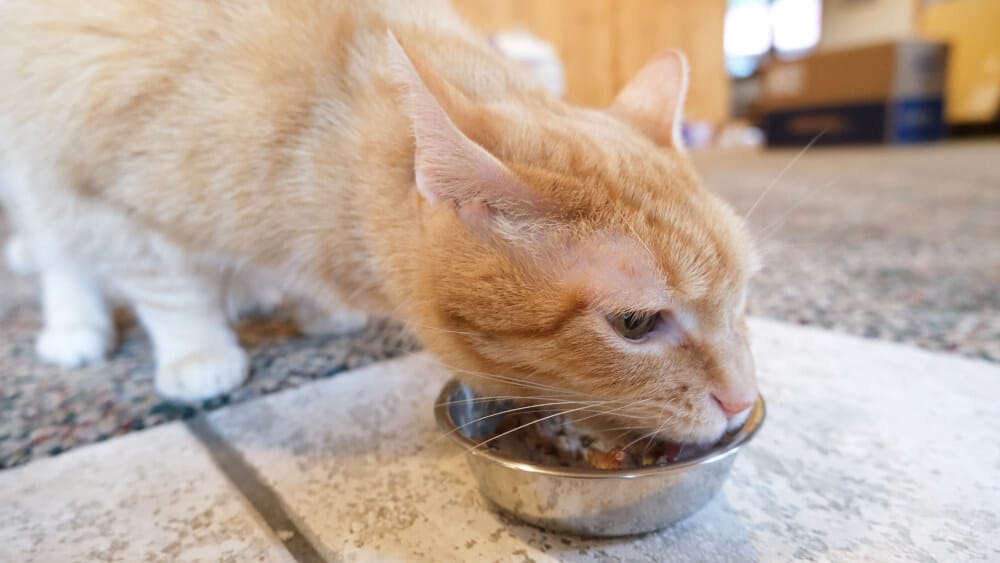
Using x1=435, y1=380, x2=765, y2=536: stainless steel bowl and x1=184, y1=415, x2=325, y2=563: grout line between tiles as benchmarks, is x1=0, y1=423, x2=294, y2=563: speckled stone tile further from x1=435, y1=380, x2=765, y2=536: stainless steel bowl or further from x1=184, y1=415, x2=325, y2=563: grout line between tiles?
x1=435, y1=380, x2=765, y2=536: stainless steel bowl

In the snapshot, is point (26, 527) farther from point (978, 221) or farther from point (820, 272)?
point (978, 221)

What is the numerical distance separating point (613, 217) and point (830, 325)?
74 centimetres

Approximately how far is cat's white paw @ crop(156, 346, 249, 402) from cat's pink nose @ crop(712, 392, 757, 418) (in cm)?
80

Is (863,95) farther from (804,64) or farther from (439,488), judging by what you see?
(439,488)

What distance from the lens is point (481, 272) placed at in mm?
726

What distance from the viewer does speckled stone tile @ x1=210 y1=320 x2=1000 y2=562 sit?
2.18 feet

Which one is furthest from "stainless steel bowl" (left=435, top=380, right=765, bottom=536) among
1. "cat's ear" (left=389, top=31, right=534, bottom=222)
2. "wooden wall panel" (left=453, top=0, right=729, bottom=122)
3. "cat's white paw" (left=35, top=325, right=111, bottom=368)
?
"wooden wall panel" (left=453, top=0, right=729, bottom=122)

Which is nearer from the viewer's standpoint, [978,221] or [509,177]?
[509,177]

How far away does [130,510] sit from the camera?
2.51 feet

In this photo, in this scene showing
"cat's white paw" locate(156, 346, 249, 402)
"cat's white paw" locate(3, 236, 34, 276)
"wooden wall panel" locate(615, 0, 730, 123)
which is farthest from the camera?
"wooden wall panel" locate(615, 0, 730, 123)

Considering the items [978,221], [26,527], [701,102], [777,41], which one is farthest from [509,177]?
[777,41]

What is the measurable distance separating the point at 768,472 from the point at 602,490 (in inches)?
10.6

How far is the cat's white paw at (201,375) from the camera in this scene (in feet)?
3.52

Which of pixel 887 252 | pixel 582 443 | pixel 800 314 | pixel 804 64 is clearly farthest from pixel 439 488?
pixel 804 64
